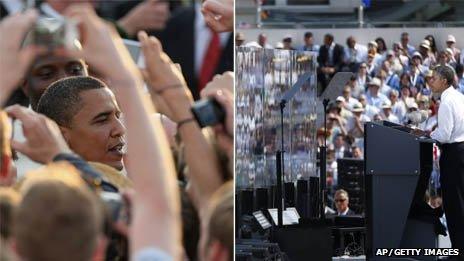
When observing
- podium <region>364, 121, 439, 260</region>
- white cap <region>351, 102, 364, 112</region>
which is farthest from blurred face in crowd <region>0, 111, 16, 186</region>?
white cap <region>351, 102, 364, 112</region>

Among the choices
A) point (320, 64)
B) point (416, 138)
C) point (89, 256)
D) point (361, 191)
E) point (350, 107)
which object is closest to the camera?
point (89, 256)

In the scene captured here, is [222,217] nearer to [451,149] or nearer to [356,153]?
[451,149]

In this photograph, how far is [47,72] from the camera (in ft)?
13.0

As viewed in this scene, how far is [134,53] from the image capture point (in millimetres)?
4004

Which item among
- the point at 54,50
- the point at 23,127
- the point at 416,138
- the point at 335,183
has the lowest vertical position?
the point at 335,183

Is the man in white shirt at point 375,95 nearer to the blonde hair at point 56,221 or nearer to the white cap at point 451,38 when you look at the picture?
the white cap at point 451,38

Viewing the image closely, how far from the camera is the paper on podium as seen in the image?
375 inches

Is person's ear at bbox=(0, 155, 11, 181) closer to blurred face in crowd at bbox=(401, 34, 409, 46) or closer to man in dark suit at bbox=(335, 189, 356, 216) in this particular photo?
man in dark suit at bbox=(335, 189, 356, 216)

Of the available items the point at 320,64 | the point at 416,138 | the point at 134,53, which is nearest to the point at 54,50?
the point at 134,53

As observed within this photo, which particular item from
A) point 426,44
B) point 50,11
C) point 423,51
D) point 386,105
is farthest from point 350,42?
point 50,11

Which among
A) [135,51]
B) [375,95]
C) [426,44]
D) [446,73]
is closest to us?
[135,51]

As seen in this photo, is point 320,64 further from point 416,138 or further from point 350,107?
point 416,138

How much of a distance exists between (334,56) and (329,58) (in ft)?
0.23

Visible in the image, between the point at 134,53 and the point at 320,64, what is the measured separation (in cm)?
1244
